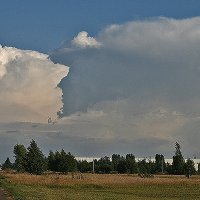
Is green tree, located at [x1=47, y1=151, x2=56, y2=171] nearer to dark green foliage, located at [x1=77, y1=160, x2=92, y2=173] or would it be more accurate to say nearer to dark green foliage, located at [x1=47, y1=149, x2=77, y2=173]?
dark green foliage, located at [x1=47, y1=149, x2=77, y2=173]

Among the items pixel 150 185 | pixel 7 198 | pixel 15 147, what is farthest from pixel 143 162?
pixel 7 198

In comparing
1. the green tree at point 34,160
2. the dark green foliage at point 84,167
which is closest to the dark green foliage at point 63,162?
the green tree at point 34,160

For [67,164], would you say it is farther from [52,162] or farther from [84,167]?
[84,167]

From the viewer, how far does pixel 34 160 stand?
10238 cm

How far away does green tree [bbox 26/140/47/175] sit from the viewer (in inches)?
4023

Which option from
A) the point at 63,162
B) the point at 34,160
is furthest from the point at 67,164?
the point at 34,160

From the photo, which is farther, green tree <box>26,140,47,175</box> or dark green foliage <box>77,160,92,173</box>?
dark green foliage <box>77,160,92,173</box>

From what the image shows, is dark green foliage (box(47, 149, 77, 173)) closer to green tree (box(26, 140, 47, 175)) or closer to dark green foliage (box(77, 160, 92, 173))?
green tree (box(26, 140, 47, 175))

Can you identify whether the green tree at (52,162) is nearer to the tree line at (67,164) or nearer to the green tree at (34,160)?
the tree line at (67,164)

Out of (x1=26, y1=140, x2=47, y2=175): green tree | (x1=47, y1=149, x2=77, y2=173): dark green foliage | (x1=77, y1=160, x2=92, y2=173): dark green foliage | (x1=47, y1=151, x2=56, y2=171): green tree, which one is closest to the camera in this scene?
(x1=26, y1=140, x2=47, y2=175): green tree

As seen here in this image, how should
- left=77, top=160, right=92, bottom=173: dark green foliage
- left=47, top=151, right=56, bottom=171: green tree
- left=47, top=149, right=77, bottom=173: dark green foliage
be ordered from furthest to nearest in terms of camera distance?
left=77, top=160, right=92, bottom=173: dark green foliage < left=47, top=151, right=56, bottom=171: green tree < left=47, top=149, right=77, bottom=173: dark green foliage

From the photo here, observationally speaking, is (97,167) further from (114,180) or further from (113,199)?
(113,199)

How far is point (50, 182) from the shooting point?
7125cm

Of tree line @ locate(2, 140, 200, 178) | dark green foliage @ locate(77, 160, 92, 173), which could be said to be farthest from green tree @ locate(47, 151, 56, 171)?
dark green foliage @ locate(77, 160, 92, 173)
